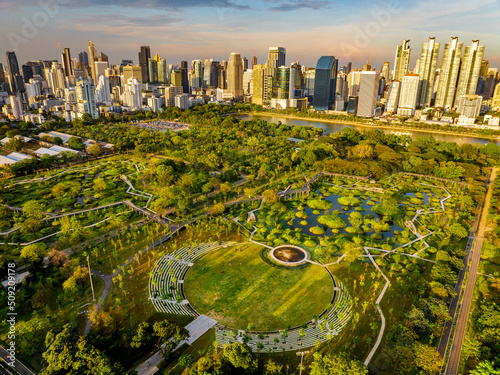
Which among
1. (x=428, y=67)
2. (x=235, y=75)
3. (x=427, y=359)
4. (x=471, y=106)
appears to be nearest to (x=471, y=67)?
(x=428, y=67)

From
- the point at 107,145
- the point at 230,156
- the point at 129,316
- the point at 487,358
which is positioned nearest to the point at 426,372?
the point at 487,358

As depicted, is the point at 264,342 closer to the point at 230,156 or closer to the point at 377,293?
the point at 377,293

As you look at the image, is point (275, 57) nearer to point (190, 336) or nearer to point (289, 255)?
point (289, 255)

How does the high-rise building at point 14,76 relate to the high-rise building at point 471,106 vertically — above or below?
above

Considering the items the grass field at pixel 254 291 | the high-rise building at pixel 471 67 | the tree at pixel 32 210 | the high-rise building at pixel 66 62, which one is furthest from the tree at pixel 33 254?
the high-rise building at pixel 66 62

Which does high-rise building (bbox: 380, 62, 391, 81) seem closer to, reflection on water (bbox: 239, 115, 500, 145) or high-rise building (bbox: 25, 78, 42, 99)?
reflection on water (bbox: 239, 115, 500, 145)

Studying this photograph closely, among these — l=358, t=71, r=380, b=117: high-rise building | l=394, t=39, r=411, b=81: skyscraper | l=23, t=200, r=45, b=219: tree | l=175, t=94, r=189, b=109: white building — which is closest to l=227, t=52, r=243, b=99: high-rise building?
l=175, t=94, r=189, b=109: white building

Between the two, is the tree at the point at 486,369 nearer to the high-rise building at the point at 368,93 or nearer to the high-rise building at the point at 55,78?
Result: the high-rise building at the point at 368,93
